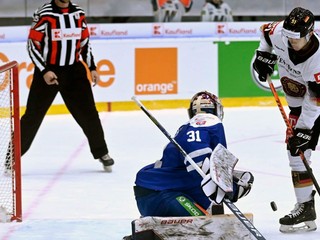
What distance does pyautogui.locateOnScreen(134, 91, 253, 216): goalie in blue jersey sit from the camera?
3.76 meters

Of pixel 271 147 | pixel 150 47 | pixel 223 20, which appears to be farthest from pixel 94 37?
pixel 271 147

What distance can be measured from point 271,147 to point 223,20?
8.37 ft

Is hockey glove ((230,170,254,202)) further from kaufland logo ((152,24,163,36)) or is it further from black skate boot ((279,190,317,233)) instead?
kaufland logo ((152,24,163,36))

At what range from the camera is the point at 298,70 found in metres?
4.17

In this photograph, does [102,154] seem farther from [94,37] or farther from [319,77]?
[94,37]

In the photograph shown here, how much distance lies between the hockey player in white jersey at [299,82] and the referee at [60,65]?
1693 millimetres

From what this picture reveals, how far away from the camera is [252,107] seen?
28.3ft

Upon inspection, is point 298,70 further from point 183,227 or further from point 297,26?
point 183,227

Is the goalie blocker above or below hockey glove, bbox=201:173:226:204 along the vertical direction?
below

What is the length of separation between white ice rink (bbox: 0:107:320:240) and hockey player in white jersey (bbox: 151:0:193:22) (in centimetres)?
110

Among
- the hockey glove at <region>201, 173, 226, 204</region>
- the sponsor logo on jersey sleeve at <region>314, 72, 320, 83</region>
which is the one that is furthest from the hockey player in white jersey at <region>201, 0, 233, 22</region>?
the hockey glove at <region>201, 173, 226, 204</region>

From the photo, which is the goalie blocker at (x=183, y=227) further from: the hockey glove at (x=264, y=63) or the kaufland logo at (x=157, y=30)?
the kaufland logo at (x=157, y=30)

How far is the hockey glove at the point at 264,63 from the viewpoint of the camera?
4398 millimetres

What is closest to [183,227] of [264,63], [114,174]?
[264,63]
